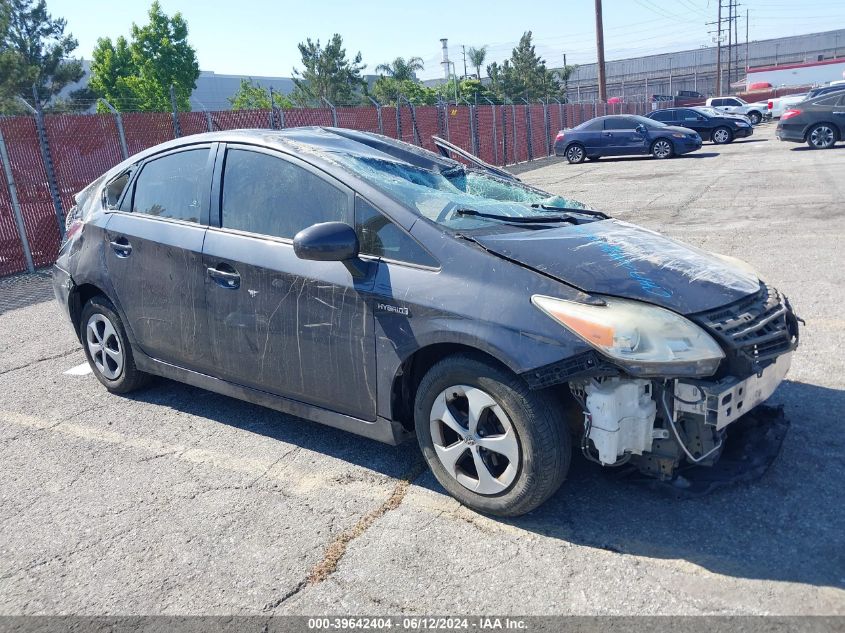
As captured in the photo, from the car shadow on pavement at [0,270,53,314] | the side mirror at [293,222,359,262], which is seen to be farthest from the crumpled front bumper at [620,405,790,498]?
the car shadow on pavement at [0,270,53,314]

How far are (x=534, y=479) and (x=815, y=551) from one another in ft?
3.64

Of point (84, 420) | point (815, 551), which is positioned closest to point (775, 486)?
point (815, 551)

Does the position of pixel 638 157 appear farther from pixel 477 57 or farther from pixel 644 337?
pixel 477 57

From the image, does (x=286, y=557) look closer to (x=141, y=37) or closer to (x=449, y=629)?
(x=449, y=629)

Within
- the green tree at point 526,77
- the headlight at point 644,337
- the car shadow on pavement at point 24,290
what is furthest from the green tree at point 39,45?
the headlight at point 644,337

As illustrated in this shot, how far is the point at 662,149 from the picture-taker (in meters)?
22.7

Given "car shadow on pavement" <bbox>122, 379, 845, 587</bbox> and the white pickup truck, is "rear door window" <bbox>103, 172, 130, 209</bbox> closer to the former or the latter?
"car shadow on pavement" <bbox>122, 379, 845, 587</bbox>

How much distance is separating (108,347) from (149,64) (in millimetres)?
60032

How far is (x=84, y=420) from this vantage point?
456 centimetres

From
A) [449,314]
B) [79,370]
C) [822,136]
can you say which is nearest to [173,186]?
[79,370]

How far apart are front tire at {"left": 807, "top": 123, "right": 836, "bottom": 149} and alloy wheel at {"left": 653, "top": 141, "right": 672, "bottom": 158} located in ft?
12.8

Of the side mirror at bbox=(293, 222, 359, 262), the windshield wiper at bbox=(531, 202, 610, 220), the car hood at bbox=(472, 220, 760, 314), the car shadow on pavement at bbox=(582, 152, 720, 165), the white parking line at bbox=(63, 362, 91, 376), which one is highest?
the side mirror at bbox=(293, 222, 359, 262)

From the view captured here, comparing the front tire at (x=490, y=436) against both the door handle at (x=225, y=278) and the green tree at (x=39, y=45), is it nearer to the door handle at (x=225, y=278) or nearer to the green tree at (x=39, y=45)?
the door handle at (x=225, y=278)

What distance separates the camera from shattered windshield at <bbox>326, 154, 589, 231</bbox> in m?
3.48
